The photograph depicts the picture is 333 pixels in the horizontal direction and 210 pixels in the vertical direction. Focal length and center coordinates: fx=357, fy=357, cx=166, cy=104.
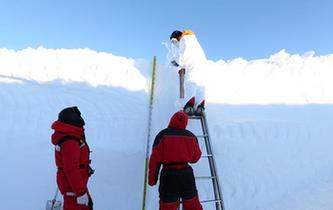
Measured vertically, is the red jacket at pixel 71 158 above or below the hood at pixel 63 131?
below

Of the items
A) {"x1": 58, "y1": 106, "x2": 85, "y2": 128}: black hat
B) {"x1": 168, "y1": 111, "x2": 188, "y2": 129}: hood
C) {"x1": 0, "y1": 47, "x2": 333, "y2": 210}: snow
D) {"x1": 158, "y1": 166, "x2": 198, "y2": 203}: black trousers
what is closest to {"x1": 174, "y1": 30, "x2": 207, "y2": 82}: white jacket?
{"x1": 0, "y1": 47, "x2": 333, "y2": 210}: snow

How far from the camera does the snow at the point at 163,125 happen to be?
20.8ft

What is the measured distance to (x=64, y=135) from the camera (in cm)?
414

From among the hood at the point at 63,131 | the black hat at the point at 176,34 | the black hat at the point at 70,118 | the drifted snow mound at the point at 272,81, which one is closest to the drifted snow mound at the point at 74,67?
the drifted snow mound at the point at 272,81

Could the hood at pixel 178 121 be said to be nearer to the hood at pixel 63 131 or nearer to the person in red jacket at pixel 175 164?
the person in red jacket at pixel 175 164

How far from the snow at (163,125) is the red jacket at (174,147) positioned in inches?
73.0

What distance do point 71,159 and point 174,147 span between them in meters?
1.28

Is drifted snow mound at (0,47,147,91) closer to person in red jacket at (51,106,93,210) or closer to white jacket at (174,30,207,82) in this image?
white jacket at (174,30,207,82)

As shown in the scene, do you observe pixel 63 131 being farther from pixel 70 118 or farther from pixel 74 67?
pixel 74 67

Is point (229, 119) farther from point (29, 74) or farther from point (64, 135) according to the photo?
point (29, 74)

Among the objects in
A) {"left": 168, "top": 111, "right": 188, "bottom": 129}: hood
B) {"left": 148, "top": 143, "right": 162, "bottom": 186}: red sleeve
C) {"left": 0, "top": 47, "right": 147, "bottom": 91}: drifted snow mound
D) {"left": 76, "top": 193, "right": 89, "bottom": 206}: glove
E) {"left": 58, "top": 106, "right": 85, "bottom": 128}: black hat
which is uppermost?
{"left": 0, "top": 47, "right": 147, "bottom": 91}: drifted snow mound

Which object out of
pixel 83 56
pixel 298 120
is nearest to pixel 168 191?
pixel 298 120

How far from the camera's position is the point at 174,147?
455 cm

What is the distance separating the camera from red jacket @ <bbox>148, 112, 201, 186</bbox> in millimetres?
4555
